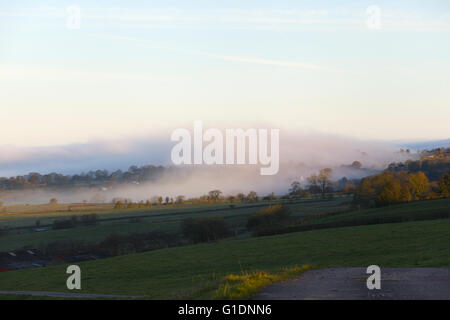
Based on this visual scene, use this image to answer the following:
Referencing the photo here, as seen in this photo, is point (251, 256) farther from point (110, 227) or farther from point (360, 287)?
point (110, 227)

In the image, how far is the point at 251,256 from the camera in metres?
49.7

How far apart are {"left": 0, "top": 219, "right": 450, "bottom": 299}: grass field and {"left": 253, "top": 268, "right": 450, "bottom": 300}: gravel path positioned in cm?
1684

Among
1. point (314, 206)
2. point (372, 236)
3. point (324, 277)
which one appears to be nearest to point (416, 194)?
point (314, 206)

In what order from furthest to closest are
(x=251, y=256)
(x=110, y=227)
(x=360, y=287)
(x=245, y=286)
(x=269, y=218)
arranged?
(x=110, y=227), (x=269, y=218), (x=251, y=256), (x=360, y=287), (x=245, y=286)

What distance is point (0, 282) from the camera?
47.0m

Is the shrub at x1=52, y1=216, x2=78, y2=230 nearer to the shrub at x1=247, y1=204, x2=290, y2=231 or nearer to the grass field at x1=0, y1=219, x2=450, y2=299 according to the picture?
the shrub at x1=247, y1=204, x2=290, y2=231

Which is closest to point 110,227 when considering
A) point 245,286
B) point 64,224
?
point 64,224

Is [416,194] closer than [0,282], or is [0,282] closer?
[0,282]

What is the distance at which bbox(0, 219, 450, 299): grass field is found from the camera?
38.7 metres

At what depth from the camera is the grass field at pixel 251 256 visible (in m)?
38.7

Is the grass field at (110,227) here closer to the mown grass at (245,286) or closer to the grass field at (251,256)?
the grass field at (251,256)

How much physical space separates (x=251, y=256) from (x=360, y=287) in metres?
34.5

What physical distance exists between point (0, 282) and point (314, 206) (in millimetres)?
75876
